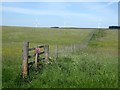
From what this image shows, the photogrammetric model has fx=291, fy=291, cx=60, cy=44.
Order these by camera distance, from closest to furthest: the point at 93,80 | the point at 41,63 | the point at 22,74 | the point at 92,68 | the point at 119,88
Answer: the point at 119,88
the point at 93,80
the point at 22,74
the point at 92,68
the point at 41,63

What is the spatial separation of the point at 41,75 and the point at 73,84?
1897 millimetres

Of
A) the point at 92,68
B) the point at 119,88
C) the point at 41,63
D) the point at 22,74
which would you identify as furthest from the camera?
the point at 41,63

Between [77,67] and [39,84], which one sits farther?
[77,67]

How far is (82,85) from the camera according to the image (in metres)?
11.5

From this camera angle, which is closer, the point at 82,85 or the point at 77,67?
the point at 82,85

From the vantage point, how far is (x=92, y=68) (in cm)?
1531

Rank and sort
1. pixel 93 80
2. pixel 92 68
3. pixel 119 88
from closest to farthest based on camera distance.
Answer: pixel 119 88
pixel 93 80
pixel 92 68

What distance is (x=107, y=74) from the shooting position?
14.0m

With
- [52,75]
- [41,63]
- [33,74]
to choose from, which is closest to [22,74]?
[33,74]

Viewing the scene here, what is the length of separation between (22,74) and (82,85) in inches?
125

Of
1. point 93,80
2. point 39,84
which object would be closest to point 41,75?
point 39,84

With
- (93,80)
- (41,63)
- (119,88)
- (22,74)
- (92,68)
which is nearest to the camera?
(119,88)

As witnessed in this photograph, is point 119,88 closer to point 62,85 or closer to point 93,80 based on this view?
point 93,80

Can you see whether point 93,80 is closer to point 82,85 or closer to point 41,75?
point 82,85
